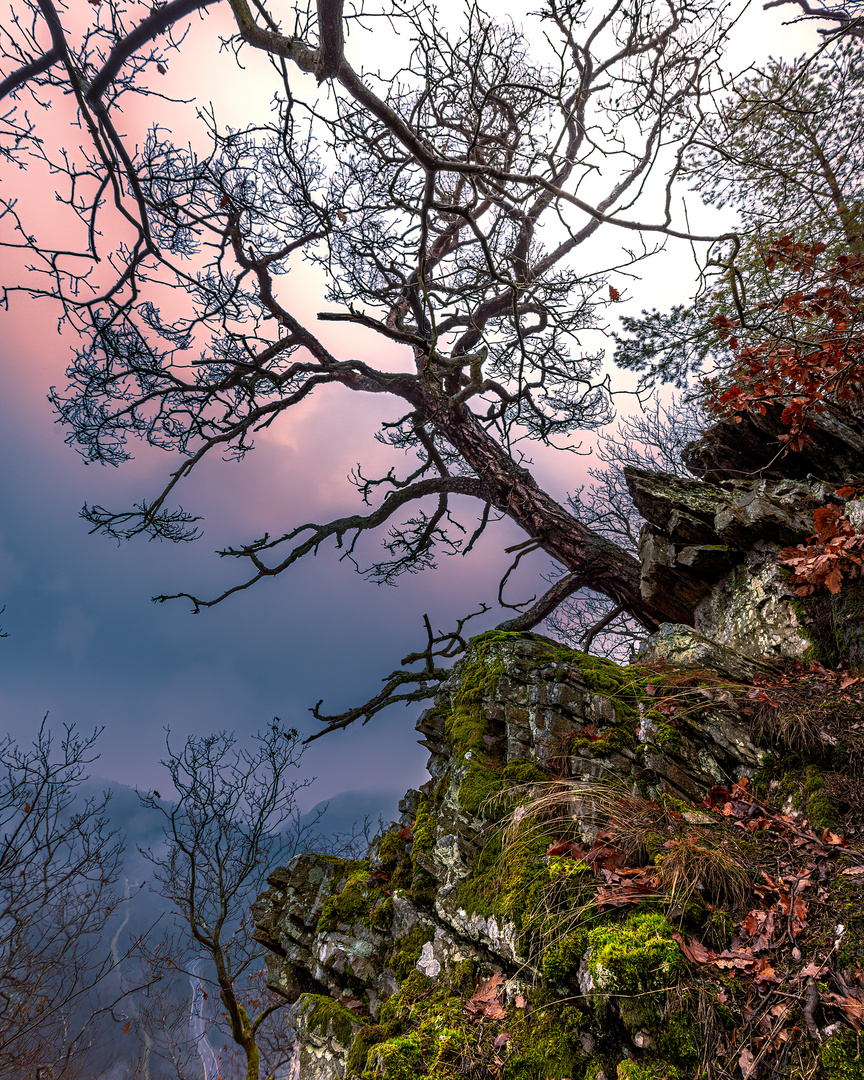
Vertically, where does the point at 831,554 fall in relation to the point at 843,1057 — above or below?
above

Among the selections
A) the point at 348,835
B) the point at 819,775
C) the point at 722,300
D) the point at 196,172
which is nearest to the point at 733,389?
the point at 722,300

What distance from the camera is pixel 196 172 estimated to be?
4820mm

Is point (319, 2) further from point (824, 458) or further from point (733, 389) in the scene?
point (824, 458)

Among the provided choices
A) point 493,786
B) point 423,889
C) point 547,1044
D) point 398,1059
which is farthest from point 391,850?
point 547,1044

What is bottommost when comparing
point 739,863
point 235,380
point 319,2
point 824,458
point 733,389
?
point 739,863

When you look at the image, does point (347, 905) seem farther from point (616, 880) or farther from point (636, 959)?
point (636, 959)

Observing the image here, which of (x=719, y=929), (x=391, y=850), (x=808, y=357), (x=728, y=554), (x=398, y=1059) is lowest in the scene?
(x=719, y=929)

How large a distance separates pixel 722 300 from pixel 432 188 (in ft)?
20.6

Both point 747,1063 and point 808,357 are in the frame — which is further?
point 808,357

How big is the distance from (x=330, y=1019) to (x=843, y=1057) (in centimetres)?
282

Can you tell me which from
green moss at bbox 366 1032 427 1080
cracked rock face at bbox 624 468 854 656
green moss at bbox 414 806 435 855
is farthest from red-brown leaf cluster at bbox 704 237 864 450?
green moss at bbox 366 1032 427 1080

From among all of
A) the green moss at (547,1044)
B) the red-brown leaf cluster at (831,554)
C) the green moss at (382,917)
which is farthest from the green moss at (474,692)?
the red-brown leaf cluster at (831,554)

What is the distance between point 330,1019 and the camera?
3.10 meters

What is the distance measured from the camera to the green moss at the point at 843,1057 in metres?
1.54
